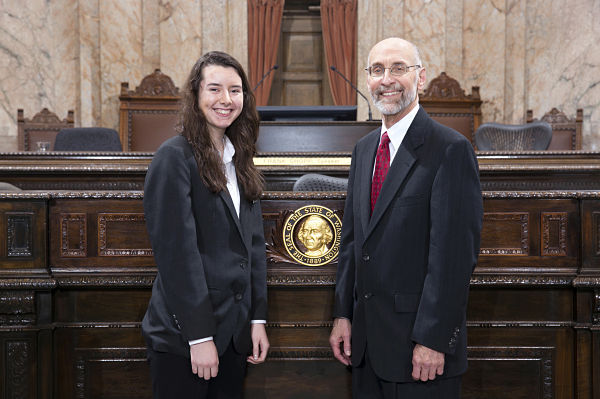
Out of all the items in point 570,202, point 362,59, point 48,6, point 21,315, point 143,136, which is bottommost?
point 21,315

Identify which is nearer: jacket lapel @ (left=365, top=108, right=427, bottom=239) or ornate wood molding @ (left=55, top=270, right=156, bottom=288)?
jacket lapel @ (left=365, top=108, right=427, bottom=239)

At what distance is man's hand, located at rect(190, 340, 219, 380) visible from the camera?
54.9 inches

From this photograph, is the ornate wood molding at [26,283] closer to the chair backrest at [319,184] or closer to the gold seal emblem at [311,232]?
the gold seal emblem at [311,232]

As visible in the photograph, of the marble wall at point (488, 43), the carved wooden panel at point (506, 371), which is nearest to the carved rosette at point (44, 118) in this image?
the marble wall at point (488, 43)

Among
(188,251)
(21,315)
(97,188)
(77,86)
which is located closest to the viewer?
(188,251)

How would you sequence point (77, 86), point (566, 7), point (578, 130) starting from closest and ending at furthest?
1. point (578, 130)
2. point (566, 7)
3. point (77, 86)

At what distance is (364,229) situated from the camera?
5.02 ft

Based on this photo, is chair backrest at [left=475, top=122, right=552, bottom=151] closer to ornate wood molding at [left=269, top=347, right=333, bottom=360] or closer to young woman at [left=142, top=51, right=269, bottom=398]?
ornate wood molding at [left=269, top=347, right=333, bottom=360]

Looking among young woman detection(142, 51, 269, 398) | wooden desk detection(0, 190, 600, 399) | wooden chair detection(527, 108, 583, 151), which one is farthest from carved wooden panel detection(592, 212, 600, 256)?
wooden chair detection(527, 108, 583, 151)

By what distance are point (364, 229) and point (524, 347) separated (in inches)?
39.2

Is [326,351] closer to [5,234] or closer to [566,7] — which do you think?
[5,234]

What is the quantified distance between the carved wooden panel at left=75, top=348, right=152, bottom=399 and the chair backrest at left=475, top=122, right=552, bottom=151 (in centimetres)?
383

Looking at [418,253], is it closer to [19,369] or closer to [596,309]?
[596,309]

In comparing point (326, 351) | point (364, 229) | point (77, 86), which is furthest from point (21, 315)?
point (77, 86)
